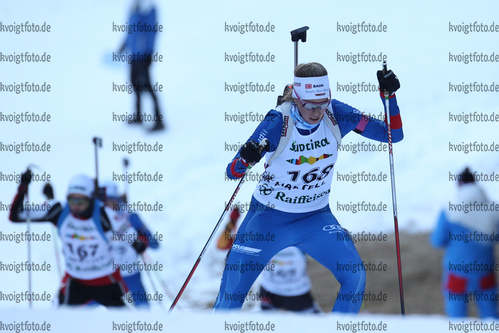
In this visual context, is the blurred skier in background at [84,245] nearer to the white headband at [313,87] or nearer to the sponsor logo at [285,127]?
the sponsor logo at [285,127]

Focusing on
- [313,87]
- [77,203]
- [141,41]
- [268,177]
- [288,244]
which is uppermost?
[141,41]

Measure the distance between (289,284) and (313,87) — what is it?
8.63 ft

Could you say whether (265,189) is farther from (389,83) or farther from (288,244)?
(389,83)

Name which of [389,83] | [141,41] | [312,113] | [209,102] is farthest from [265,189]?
[209,102]

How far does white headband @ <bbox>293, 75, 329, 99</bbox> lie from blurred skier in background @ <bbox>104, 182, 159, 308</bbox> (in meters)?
3.09

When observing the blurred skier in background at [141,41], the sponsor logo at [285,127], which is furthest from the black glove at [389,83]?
the blurred skier in background at [141,41]

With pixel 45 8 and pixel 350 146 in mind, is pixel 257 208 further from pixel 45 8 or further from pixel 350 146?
pixel 45 8

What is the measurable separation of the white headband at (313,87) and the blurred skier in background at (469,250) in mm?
1863

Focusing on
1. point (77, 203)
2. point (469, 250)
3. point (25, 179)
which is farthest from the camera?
point (77, 203)

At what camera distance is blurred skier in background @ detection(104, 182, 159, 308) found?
19.9 feet

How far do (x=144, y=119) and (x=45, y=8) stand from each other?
4.80 m

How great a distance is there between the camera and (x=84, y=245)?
597cm

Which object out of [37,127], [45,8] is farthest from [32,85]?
[45,8]

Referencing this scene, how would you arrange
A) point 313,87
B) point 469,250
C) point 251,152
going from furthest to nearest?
point 469,250
point 313,87
point 251,152
